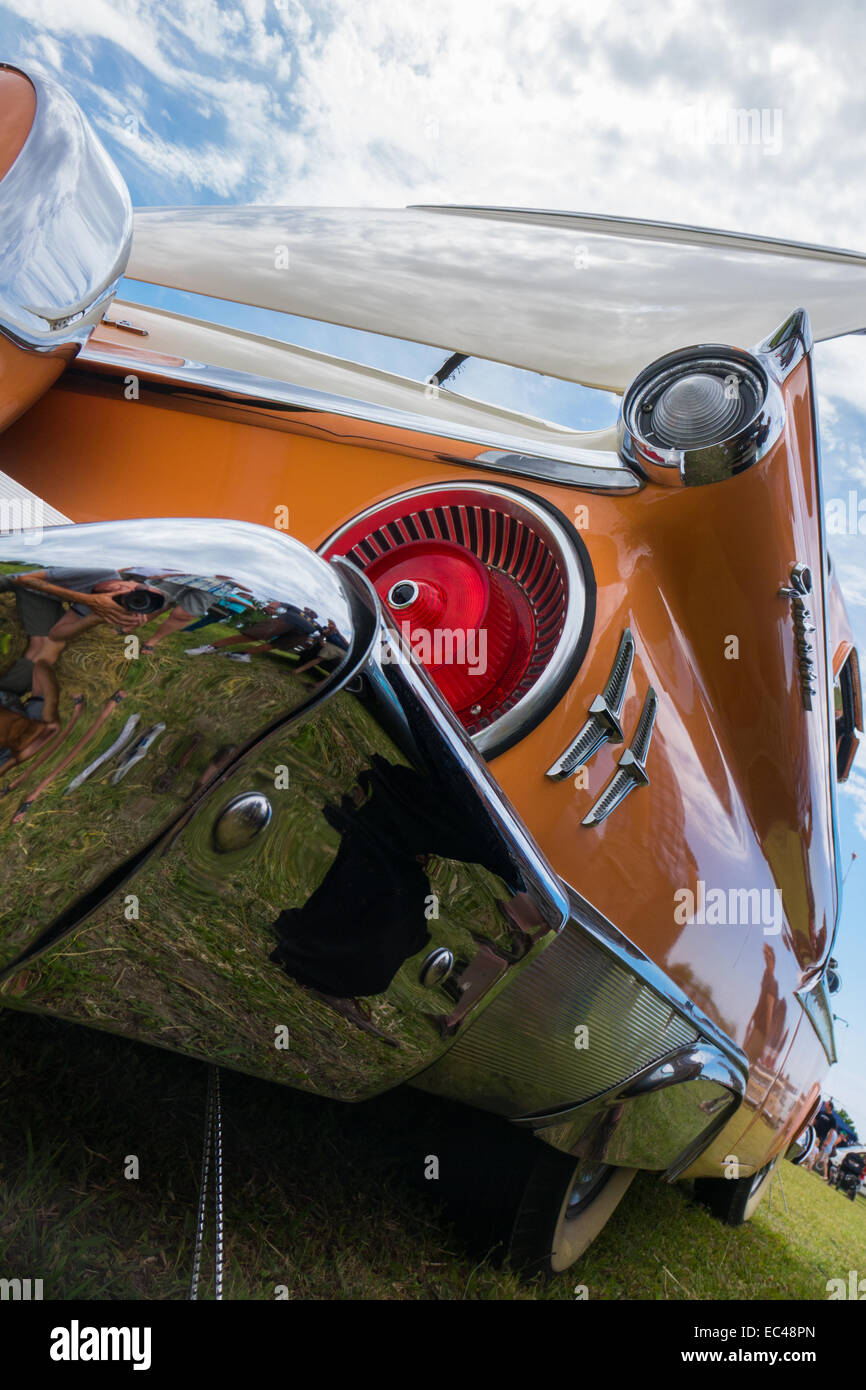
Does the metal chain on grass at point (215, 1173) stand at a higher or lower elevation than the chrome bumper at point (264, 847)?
lower

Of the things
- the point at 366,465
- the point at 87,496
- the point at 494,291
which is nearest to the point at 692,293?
Answer: the point at 494,291

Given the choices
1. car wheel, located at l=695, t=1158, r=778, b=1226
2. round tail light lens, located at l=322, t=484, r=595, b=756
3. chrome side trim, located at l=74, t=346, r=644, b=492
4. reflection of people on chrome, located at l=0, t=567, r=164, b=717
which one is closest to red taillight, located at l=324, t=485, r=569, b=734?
round tail light lens, located at l=322, t=484, r=595, b=756

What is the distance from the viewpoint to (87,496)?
1.71 meters

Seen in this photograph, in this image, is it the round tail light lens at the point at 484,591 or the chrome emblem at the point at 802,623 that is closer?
the round tail light lens at the point at 484,591

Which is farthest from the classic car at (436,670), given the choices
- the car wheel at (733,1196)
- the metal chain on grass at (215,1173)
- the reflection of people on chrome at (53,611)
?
the car wheel at (733,1196)

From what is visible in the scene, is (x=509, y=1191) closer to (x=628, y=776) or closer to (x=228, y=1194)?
(x=228, y=1194)

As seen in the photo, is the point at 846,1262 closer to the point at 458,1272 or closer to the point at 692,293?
the point at 458,1272

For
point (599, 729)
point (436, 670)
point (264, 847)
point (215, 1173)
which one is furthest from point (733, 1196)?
point (264, 847)

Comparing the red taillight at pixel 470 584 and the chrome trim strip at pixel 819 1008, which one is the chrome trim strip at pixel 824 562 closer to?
the chrome trim strip at pixel 819 1008

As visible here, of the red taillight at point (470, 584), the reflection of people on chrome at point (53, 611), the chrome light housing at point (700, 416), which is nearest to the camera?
the reflection of people on chrome at point (53, 611)

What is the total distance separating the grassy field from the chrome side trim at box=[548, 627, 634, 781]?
0.89 meters

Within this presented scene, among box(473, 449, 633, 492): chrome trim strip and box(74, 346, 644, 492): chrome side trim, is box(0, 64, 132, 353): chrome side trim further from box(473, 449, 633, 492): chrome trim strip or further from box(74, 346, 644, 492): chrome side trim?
box(473, 449, 633, 492): chrome trim strip

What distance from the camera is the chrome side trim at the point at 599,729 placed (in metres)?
1.47

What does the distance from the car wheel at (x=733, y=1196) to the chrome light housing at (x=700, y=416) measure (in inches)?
87.8
